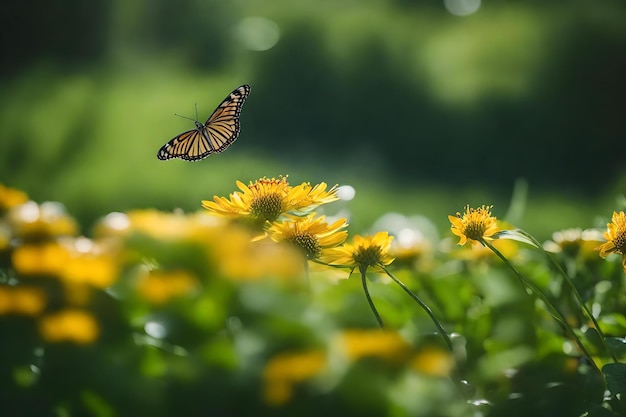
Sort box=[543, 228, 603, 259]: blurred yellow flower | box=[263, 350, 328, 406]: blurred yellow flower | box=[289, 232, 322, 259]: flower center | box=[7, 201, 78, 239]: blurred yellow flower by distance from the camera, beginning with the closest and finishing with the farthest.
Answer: box=[263, 350, 328, 406]: blurred yellow flower, box=[289, 232, 322, 259]: flower center, box=[7, 201, 78, 239]: blurred yellow flower, box=[543, 228, 603, 259]: blurred yellow flower

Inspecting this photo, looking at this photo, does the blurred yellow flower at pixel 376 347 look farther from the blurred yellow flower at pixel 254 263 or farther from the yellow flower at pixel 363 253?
the yellow flower at pixel 363 253

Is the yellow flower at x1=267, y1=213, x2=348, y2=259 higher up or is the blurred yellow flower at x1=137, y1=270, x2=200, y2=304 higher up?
the yellow flower at x1=267, y1=213, x2=348, y2=259

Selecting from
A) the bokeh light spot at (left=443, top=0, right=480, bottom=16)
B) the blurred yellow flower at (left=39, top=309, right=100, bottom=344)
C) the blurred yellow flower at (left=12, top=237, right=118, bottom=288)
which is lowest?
the blurred yellow flower at (left=39, top=309, right=100, bottom=344)

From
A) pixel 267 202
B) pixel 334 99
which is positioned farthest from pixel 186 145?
pixel 334 99

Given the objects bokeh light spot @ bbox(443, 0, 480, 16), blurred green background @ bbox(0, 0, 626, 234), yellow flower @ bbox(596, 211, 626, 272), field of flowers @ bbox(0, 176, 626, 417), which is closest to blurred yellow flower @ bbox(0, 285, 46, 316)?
field of flowers @ bbox(0, 176, 626, 417)

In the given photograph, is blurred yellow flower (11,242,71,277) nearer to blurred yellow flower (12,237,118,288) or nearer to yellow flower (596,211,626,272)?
blurred yellow flower (12,237,118,288)

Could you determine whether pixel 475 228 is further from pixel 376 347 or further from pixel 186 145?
pixel 186 145

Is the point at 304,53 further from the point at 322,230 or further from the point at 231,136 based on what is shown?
the point at 322,230

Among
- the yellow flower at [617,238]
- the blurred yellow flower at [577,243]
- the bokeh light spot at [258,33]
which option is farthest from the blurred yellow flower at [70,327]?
the bokeh light spot at [258,33]
